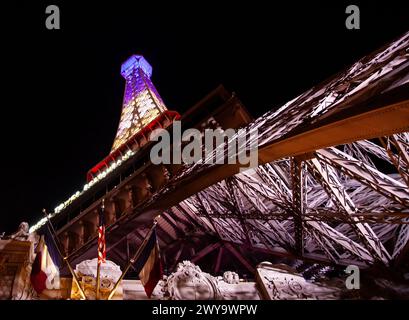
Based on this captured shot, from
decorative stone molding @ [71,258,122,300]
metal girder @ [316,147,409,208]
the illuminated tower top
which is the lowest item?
decorative stone molding @ [71,258,122,300]

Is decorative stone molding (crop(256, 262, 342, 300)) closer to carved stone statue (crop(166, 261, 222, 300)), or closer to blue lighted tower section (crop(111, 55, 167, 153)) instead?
carved stone statue (crop(166, 261, 222, 300))

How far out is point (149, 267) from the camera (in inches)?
383

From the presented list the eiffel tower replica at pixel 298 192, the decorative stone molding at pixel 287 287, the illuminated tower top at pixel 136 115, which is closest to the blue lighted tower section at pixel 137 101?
the illuminated tower top at pixel 136 115

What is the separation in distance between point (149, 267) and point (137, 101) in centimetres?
5274

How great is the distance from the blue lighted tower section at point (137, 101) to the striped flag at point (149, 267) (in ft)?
134

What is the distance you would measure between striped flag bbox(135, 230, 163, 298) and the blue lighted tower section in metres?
40.9

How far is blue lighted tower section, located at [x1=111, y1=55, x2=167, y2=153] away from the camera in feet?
174

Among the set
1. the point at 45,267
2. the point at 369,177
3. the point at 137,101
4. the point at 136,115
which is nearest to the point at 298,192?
the point at 369,177

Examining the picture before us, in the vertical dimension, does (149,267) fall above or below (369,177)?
below

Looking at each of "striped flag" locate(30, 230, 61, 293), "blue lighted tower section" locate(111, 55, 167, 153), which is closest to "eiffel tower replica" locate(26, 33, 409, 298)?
"striped flag" locate(30, 230, 61, 293)

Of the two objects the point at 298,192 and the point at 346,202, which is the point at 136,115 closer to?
the point at 298,192

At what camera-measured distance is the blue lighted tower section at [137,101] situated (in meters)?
53.0
